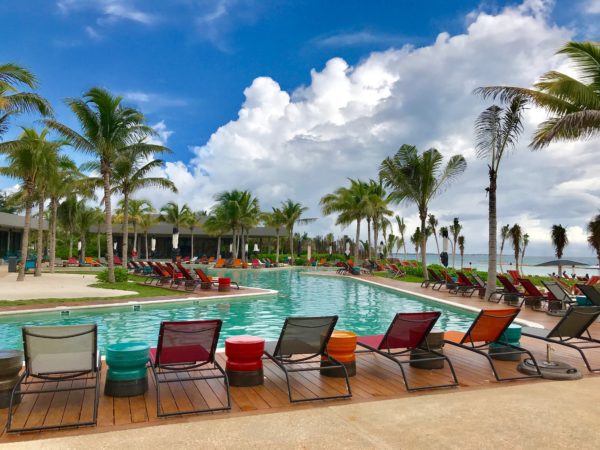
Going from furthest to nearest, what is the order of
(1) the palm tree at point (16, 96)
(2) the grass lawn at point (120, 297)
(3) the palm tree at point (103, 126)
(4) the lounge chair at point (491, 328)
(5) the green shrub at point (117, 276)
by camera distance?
1. (5) the green shrub at point (117, 276)
2. (3) the palm tree at point (103, 126)
3. (1) the palm tree at point (16, 96)
4. (2) the grass lawn at point (120, 297)
5. (4) the lounge chair at point (491, 328)

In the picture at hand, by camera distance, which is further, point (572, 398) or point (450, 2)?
point (450, 2)

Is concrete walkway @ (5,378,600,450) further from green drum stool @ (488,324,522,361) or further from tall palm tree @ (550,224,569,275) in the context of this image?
tall palm tree @ (550,224,569,275)

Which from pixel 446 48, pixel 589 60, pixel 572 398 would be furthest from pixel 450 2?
pixel 572 398

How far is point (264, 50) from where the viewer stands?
67.3 ft

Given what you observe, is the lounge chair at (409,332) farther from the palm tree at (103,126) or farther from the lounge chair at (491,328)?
the palm tree at (103,126)

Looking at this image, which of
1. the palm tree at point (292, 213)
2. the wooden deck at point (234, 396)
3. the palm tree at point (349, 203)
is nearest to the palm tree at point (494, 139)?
the wooden deck at point (234, 396)

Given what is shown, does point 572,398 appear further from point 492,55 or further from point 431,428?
point 492,55

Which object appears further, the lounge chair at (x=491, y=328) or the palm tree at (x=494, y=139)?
the palm tree at (x=494, y=139)

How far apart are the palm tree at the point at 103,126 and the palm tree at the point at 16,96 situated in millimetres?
1982

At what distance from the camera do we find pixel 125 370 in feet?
15.5

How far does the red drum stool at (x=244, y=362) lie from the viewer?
5172 mm

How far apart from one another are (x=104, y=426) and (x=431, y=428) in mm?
2876

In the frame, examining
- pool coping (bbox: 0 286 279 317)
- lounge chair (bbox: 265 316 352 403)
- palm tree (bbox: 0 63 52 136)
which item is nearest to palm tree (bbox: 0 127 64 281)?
palm tree (bbox: 0 63 52 136)

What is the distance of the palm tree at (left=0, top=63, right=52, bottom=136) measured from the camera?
14125 mm
